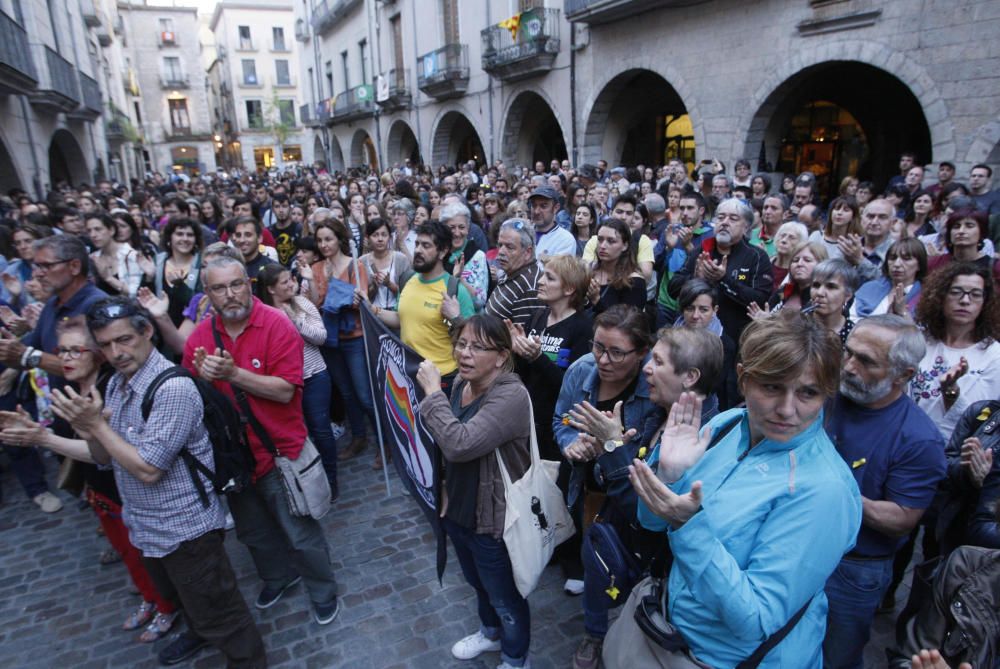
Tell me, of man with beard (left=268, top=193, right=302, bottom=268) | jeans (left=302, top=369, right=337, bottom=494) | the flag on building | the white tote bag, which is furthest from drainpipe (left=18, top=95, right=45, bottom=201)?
the white tote bag

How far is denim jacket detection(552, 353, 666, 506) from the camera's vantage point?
229 cm

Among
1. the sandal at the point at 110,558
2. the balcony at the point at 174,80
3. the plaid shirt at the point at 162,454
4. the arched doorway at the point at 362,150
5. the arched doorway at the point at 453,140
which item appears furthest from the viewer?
the balcony at the point at 174,80

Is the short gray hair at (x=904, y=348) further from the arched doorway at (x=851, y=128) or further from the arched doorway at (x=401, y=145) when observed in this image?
the arched doorway at (x=401, y=145)

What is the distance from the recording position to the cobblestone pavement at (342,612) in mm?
3201

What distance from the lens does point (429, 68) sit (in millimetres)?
21938

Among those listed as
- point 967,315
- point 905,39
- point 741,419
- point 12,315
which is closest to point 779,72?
point 905,39

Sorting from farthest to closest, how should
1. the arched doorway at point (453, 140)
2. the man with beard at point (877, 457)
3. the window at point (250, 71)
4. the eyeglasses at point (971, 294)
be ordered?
the window at point (250, 71), the arched doorway at point (453, 140), the eyeglasses at point (971, 294), the man with beard at point (877, 457)

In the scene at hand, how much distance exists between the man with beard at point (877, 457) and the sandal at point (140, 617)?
3703 mm

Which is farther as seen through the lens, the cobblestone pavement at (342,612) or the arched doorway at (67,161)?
→ the arched doorway at (67,161)

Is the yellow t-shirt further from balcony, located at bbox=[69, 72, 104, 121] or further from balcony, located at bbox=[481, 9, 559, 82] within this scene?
balcony, located at bbox=[69, 72, 104, 121]

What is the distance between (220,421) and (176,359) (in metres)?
2.90

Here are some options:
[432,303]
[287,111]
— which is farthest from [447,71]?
[287,111]

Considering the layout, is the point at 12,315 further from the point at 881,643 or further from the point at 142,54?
the point at 142,54

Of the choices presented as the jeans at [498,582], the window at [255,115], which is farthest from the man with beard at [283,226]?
the window at [255,115]
